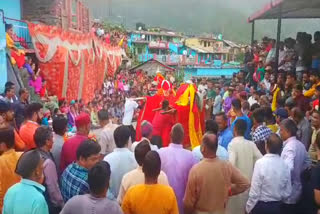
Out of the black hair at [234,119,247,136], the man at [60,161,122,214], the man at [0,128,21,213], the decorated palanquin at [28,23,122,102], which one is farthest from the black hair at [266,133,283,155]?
the decorated palanquin at [28,23,122,102]

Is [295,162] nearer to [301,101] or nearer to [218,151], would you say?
[218,151]

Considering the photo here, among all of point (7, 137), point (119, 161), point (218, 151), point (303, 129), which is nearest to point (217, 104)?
point (303, 129)

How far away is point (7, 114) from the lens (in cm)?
541

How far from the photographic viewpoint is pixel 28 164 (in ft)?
9.46

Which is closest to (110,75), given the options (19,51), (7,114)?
(19,51)

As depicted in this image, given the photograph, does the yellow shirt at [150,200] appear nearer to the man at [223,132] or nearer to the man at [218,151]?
the man at [218,151]

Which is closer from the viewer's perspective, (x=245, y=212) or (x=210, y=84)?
(x=245, y=212)

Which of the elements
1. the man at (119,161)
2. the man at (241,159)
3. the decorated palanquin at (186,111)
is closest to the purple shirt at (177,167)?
the man at (119,161)

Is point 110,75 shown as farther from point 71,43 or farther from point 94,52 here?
point 71,43

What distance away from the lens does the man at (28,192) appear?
2730 mm

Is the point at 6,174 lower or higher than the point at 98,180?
lower

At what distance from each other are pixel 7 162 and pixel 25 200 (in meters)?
1.00

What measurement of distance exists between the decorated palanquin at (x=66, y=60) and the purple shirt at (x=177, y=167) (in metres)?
7.87

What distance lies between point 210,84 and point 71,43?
15.3 feet
